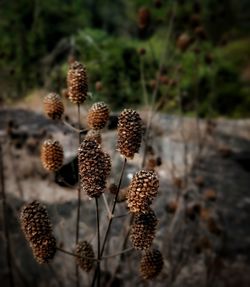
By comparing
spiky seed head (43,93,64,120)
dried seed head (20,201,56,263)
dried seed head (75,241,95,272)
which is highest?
spiky seed head (43,93,64,120)

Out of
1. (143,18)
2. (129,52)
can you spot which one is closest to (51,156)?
(143,18)

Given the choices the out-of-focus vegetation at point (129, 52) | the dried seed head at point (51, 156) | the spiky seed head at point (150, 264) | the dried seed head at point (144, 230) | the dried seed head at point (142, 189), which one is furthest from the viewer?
the out-of-focus vegetation at point (129, 52)

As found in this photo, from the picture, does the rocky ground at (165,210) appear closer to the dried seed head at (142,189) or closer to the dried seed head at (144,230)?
the dried seed head at (144,230)

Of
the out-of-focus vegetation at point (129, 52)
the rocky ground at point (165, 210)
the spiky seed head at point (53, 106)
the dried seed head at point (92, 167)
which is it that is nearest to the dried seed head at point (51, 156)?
the spiky seed head at point (53, 106)

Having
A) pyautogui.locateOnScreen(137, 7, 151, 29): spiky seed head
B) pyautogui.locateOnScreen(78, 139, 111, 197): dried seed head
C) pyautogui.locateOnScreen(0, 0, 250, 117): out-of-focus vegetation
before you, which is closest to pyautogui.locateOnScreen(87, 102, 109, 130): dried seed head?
pyautogui.locateOnScreen(78, 139, 111, 197): dried seed head

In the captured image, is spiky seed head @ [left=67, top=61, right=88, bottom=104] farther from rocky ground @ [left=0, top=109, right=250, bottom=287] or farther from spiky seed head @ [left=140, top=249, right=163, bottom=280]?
rocky ground @ [left=0, top=109, right=250, bottom=287]

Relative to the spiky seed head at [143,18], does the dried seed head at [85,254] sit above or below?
below

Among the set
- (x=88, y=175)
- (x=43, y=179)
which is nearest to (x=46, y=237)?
(x=88, y=175)
